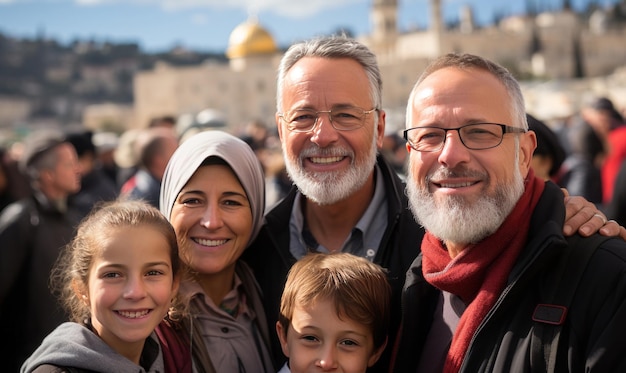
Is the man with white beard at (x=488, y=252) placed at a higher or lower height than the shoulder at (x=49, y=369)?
higher

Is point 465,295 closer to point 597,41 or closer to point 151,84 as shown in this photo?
point 151,84

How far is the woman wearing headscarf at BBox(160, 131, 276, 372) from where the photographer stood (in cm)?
251

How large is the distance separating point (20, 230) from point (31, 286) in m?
0.31

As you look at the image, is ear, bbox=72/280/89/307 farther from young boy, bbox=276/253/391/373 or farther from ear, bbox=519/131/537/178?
ear, bbox=519/131/537/178

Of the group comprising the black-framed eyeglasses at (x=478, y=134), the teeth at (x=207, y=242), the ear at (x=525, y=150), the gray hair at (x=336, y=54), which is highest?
the gray hair at (x=336, y=54)

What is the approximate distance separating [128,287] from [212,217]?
1.50ft

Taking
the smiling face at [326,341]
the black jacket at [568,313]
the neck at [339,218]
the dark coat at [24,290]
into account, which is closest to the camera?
the black jacket at [568,313]

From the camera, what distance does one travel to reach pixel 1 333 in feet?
12.5

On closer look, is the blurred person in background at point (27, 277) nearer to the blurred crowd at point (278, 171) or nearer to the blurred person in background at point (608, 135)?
the blurred crowd at point (278, 171)

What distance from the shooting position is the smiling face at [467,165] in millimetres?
2061

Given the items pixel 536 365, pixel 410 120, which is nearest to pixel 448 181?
pixel 410 120

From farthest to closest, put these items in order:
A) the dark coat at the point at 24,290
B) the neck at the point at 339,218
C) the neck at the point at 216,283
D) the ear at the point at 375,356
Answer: the dark coat at the point at 24,290 → the neck at the point at 339,218 → the neck at the point at 216,283 → the ear at the point at 375,356

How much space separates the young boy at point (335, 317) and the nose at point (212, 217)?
1.20ft

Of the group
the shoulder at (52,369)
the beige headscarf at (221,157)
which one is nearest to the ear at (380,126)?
the beige headscarf at (221,157)
